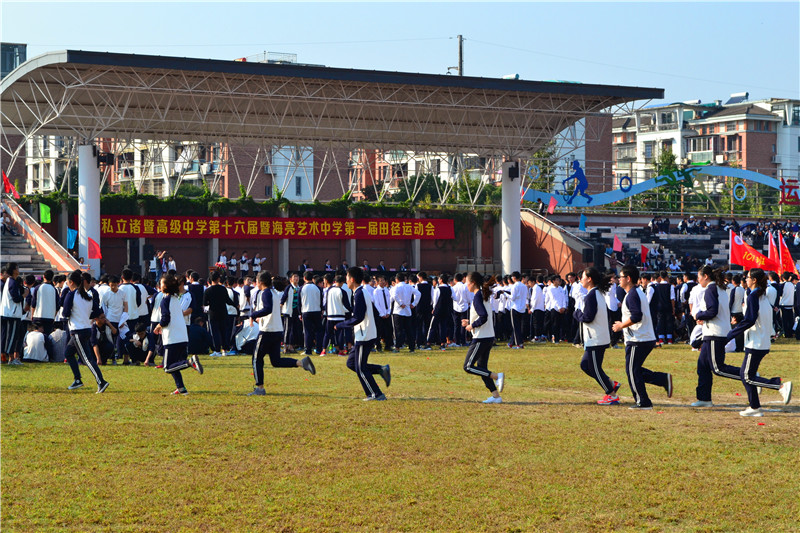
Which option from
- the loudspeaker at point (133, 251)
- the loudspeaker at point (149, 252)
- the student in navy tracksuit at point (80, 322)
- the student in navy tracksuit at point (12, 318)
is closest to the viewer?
the student in navy tracksuit at point (80, 322)

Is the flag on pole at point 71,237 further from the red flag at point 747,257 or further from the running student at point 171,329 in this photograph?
the running student at point 171,329

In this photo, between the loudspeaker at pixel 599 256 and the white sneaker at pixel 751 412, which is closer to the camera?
the white sneaker at pixel 751 412

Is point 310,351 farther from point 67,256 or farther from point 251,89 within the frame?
point 251,89

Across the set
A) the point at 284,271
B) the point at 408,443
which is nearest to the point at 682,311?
the point at 408,443

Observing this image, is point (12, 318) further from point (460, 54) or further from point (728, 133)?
point (728, 133)

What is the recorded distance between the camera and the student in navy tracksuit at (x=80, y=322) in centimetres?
1211

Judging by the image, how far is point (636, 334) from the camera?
36.1 ft

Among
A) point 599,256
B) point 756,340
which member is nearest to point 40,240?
point 599,256

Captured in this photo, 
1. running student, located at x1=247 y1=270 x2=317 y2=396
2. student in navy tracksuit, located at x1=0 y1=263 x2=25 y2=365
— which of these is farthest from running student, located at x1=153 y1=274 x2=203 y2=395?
student in navy tracksuit, located at x1=0 y1=263 x2=25 y2=365

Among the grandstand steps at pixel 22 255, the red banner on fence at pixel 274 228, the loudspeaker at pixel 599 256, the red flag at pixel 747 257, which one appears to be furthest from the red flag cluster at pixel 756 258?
the red banner on fence at pixel 274 228

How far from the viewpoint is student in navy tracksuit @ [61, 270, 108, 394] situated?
1211 centimetres

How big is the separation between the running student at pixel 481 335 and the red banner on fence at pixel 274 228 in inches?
1104

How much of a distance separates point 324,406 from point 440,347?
1001 cm

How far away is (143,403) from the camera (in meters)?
11.4
